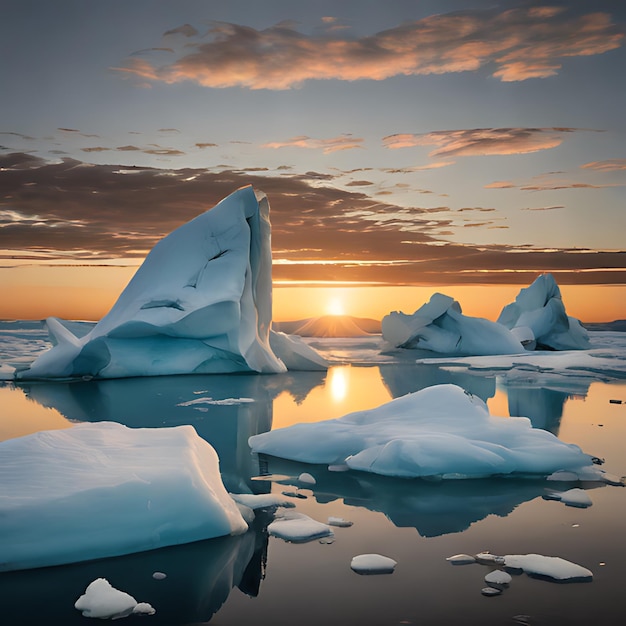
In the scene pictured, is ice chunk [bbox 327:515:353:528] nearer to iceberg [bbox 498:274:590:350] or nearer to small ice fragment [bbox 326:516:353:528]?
small ice fragment [bbox 326:516:353:528]

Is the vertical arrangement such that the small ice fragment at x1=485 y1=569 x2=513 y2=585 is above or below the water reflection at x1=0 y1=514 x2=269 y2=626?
above

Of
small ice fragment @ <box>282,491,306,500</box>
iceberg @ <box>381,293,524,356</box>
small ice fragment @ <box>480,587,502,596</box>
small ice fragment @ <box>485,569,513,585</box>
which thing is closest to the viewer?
small ice fragment @ <box>480,587,502,596</box>

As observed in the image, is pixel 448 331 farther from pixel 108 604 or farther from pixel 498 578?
pixel 108 604

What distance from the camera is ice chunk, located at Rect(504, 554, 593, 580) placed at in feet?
10.7

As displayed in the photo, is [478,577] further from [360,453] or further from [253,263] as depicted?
[253,263]

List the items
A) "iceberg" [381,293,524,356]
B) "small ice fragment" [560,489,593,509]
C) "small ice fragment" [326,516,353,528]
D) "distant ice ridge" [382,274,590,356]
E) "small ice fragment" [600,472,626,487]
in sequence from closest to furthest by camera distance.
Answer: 1. "small ice fragment" [326,516,353,528]
2. "small ice fragment" [560,489,593,509]
3. "small ice fragment" [600,472,626,487]
4. "iceberg" [381,293,524,356]
5. "distant ice ridge" [382,274,590,356]

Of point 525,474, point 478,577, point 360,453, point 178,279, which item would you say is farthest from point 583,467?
point 178,279

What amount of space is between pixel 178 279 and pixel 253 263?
236 centimetres

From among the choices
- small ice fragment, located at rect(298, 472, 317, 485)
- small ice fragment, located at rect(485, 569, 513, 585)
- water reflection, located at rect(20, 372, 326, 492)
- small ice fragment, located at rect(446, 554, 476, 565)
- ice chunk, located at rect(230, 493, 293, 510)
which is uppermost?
small ice fragment, located at rect(485, 569, 513, 585)

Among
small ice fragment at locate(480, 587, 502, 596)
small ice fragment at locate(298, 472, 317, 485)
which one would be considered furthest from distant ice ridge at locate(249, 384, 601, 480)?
small ice fragment at locate(480, 587, 502, 596)

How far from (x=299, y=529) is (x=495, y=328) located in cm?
2087

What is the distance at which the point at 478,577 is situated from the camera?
3.30 m

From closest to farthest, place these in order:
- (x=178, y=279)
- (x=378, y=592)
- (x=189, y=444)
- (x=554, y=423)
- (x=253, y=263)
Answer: (x=378, y=592)
(x=189, y=444)
(x=554, y=423)
(x=178, y=279)
(x=253, y=263)

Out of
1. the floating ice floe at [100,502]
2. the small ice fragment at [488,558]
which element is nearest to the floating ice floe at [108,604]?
the floating ice floe at [100,502]
